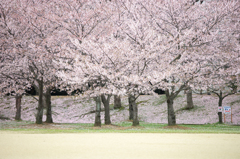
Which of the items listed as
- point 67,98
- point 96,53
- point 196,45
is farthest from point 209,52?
point 67,98

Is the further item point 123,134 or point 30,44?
point 30,44

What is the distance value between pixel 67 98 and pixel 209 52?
2608 cm

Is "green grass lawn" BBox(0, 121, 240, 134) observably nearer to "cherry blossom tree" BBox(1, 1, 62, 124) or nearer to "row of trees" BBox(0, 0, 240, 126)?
"row of trees" BBox(0, 0, 240, 126)

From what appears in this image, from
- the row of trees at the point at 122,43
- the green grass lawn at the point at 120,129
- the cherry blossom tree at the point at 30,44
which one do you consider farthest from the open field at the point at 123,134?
the cherry blossom tree at the point at 30,44

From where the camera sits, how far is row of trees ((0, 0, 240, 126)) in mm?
19516

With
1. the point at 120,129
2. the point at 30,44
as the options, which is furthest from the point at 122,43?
the point at 30,44

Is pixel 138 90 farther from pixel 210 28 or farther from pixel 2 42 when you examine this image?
pixel 2 42

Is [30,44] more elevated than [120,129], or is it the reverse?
[30,44]

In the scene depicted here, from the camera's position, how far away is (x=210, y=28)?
21.7 m

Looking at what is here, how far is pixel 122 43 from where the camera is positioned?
1941cm

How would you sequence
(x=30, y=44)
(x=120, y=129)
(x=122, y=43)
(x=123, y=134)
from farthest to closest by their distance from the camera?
(x=30, y=44) < (x=122, y=43) < (x=120, y=129) < (x=123, y=134)

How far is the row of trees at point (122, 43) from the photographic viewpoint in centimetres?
1952

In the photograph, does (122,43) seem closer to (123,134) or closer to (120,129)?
(120,129)

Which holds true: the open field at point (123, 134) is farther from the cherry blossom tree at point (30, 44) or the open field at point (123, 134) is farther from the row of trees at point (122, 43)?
the cherry blossom tree at point (30, 44)
